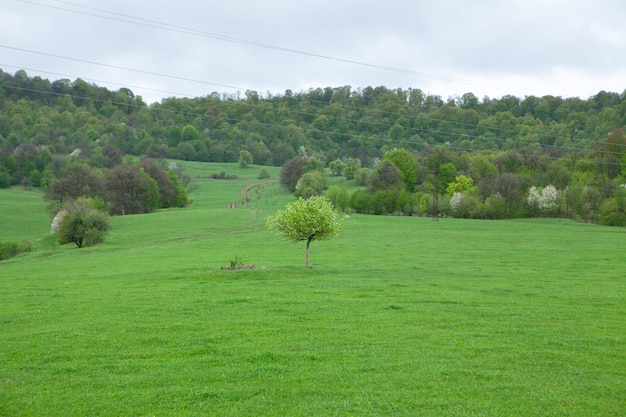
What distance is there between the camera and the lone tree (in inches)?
1325

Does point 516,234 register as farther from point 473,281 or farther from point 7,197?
point 7,197

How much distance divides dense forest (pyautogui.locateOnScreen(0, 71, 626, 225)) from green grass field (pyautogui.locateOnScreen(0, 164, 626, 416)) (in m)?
58.1

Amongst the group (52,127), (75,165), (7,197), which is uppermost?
(52,127)

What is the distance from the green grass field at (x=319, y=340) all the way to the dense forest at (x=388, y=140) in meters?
58.1

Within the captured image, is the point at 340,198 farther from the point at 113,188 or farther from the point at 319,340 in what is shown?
the point at 319,340

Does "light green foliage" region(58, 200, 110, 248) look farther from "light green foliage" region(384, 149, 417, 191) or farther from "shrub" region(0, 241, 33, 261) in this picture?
"light green foliage" region(384, 149, 417, 191)

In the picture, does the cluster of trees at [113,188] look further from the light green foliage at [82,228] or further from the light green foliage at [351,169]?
the light green foliage at [351,169]

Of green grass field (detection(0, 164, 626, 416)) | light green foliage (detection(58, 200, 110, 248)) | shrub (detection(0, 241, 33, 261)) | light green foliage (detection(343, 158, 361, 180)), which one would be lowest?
shrub (detection(0, 241, 33, 261))

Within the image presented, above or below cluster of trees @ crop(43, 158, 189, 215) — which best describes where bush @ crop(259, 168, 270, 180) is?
above

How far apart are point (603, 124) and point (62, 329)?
4705 inches

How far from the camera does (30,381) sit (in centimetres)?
1236

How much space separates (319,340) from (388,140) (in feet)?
408

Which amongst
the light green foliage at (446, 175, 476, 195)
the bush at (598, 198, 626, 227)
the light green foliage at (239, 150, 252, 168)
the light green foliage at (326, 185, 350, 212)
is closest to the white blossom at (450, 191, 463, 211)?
the light green foliage at (446, 175, 476, 195)

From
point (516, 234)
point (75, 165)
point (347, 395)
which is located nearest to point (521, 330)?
point (347, 395)
